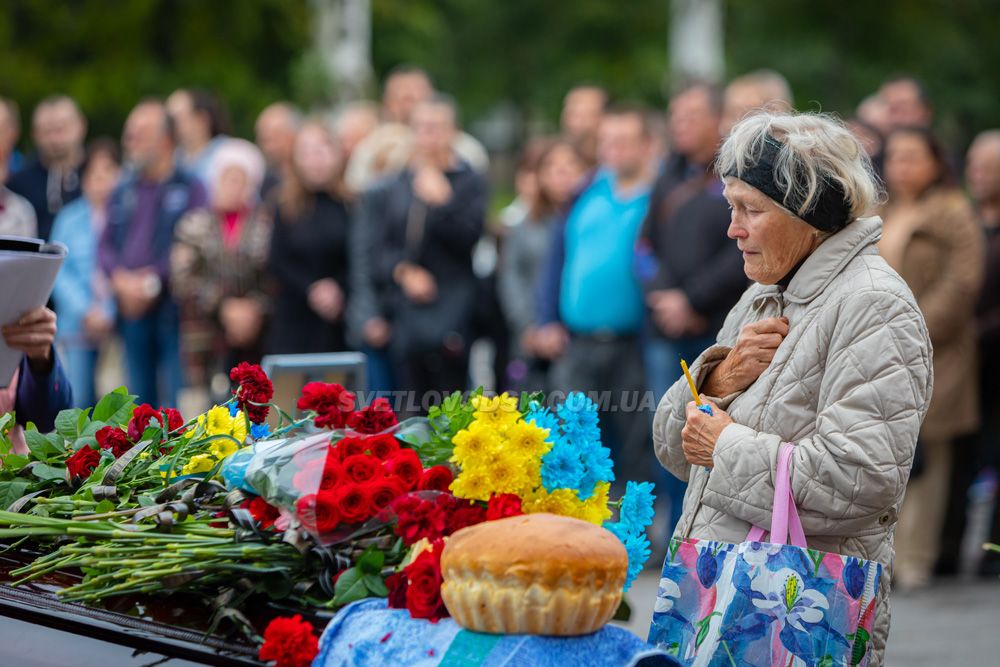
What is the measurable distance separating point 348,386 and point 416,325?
3591mm

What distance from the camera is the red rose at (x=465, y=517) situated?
119 inches

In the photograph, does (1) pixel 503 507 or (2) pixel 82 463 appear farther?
(2) pixel 82 463

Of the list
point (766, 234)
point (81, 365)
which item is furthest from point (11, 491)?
point (81, 365)

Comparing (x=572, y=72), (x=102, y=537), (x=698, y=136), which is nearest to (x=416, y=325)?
(x=698, y=136)

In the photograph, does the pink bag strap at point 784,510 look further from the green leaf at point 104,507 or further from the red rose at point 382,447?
the green leaf at point 104,507

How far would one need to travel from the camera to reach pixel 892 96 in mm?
8844

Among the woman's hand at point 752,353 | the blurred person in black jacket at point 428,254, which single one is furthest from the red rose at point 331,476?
the blurred person in black jacket at point 428,254

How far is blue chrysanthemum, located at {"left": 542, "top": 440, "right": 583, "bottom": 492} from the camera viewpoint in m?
3.08

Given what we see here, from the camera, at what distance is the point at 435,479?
3184 mm

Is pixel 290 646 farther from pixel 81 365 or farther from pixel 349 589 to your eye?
pixel 81 365

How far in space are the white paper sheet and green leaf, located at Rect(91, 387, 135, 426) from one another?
1.26 feet

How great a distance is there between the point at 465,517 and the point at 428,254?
6139mm

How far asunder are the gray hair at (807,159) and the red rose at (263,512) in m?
1.32

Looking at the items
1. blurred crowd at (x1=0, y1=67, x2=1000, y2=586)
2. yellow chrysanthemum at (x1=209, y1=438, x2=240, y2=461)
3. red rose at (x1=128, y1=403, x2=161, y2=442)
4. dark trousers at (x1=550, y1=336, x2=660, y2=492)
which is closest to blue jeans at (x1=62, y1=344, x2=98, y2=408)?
blurred crowd at (x1=0, y1=67, x2=1000, y2=586)
